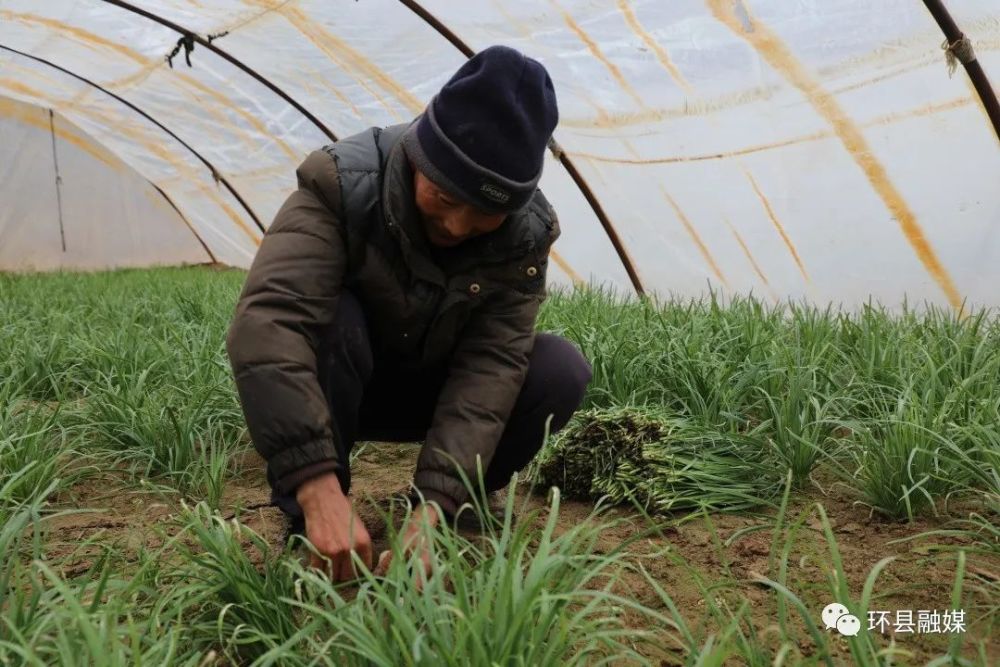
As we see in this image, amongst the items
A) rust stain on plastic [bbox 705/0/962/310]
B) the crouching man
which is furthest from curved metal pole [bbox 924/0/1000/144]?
the crouching man

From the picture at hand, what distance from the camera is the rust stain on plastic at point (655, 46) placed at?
11.5 feet

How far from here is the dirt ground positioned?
1.31 metres

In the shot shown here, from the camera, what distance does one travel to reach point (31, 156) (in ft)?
27.3

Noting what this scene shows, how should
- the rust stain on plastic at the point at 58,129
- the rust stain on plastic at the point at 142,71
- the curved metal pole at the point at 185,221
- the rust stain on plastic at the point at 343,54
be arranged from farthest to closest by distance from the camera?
the curved metal pole at the point at 185,221, the rust stain on plastic at the point at 58,129, the rust stain on plastic at the point at 142,71, the rust stain on plastic at the point at 343,54

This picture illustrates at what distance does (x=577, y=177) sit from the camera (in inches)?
172

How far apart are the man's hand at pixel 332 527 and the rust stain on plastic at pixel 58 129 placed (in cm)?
828

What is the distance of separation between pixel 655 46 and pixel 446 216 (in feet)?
7.87

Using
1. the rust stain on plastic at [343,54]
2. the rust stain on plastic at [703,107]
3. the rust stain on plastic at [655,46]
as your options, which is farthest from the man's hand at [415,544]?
the rust stain on plastic at [343,54]

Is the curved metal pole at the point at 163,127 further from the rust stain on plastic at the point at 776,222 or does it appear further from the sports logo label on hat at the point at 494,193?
the sports logo label on hat at the point at 494,193

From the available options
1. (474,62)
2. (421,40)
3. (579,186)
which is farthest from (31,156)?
(474,62)

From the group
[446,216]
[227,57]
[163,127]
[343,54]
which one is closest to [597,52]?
[343,54]

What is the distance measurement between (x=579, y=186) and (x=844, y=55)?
154 centimetres

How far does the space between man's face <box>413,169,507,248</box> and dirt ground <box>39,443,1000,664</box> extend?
0.49 m

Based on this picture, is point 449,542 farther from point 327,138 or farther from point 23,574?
point 327,138
